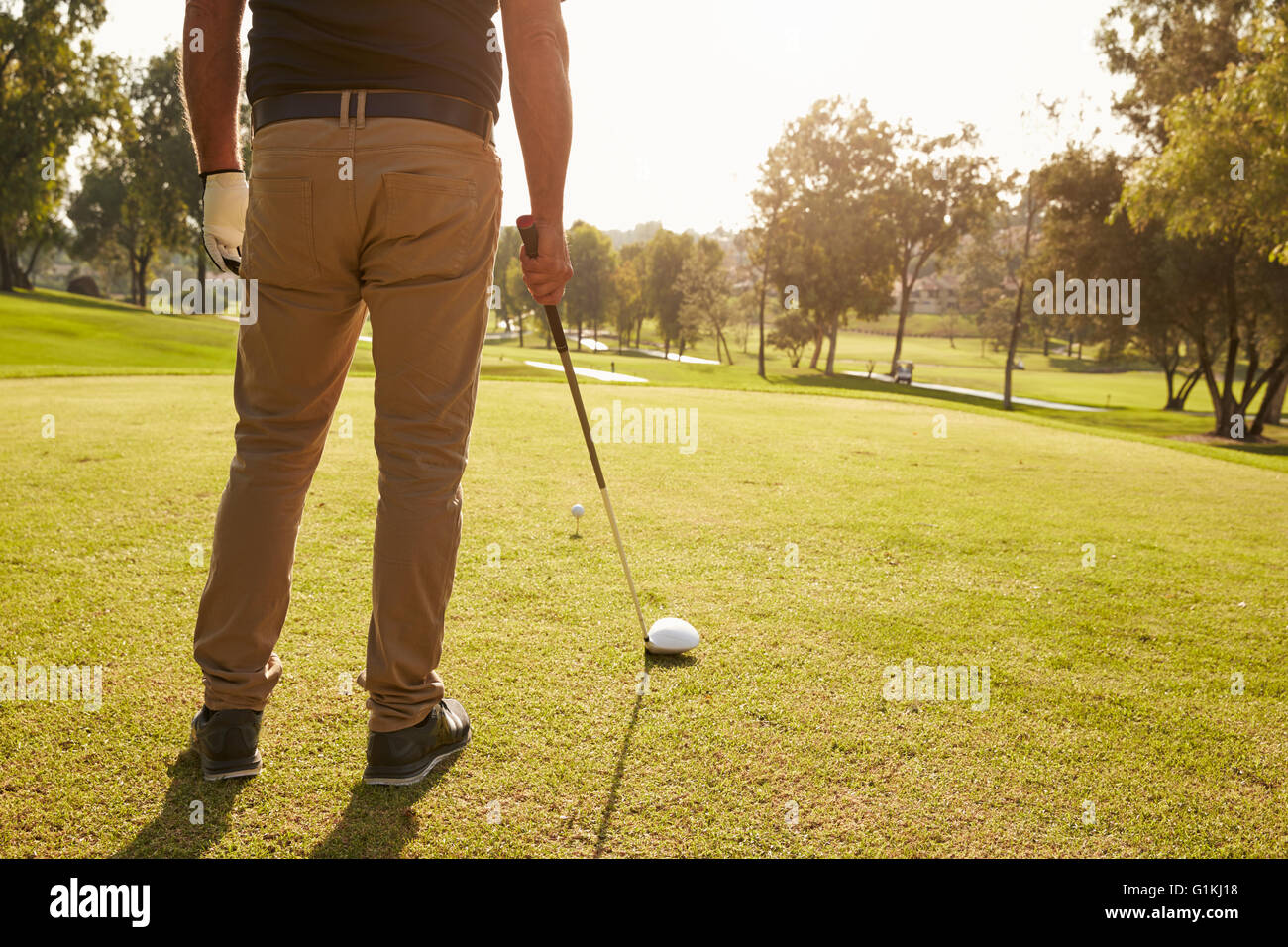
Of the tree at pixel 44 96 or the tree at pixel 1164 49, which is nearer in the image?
the tree at pixel 1164 49

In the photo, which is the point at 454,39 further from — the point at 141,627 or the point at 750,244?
the point at 750,244

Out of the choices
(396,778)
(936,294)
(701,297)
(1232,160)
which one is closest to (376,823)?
(396,778)

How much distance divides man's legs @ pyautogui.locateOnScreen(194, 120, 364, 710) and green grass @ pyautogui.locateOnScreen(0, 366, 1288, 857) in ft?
1.04

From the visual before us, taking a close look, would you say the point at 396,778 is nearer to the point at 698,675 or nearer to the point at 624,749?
the point at 624,749

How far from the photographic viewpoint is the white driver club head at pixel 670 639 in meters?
2.93

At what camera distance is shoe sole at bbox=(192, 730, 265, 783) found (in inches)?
81.3

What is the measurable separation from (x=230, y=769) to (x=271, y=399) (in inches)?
41.1

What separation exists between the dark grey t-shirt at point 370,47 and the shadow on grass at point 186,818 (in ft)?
6.36

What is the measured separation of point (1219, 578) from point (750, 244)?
43963 millimetres

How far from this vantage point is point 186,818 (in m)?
1.90

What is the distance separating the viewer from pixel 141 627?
2988 mm

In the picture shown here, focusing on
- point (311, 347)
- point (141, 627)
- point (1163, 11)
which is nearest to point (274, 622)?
point (311, 347)
